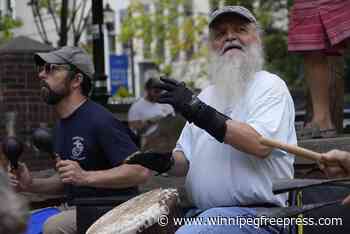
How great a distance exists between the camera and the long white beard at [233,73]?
13.1ft

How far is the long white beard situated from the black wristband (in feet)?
1.13

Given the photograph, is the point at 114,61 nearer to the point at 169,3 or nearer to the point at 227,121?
the point at 169,3

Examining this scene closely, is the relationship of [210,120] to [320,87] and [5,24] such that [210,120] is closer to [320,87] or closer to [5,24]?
[320,87]

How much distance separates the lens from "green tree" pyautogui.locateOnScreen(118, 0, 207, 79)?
1272 inches

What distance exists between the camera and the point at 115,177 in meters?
→ 4.87

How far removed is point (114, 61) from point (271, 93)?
82.7ft

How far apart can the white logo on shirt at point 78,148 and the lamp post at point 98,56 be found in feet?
24.7

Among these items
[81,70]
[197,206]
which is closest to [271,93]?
[197,206]

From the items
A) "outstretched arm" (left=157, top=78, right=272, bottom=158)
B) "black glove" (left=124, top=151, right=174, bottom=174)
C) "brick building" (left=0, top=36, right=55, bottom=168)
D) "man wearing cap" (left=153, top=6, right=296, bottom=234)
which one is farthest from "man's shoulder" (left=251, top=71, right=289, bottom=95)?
"brick building" (left=0, top=36, right=55, bottom=168)

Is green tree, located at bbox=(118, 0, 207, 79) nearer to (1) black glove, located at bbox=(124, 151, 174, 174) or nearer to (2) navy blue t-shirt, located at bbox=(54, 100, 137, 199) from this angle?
(2) navy blue t-shirt, located at bbox=(54, 100, 137, 199)

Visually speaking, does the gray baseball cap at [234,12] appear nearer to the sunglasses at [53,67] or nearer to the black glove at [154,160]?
the black glove at [154,160]

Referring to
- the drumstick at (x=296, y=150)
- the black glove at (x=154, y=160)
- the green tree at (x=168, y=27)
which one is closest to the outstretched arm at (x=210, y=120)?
the drumstick at (x=296, y=150)

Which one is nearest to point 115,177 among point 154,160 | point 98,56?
point 154,160

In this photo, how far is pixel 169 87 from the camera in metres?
3.65
